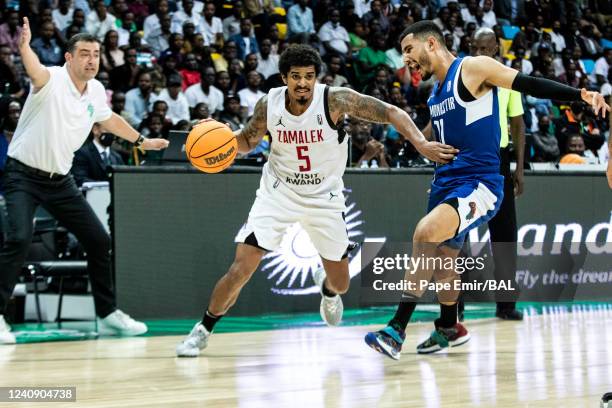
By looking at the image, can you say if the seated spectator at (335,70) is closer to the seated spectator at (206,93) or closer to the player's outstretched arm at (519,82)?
the seated spectator at (206,93)

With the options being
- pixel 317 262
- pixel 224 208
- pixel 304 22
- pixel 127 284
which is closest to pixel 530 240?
pixel 317 262

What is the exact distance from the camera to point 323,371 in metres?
5.30

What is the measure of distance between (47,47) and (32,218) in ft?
19.7

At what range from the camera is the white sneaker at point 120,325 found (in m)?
7.37

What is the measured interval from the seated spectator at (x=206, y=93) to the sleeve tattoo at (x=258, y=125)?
7.09m

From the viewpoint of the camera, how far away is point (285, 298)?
8.70 meters

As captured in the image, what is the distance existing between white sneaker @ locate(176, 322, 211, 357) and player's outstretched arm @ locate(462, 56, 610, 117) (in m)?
2.29

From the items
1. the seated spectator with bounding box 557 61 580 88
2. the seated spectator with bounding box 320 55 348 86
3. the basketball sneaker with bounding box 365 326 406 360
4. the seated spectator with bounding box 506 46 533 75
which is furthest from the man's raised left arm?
the seated spectator with bounding box 557 61 580 88

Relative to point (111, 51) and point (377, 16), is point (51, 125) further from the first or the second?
point (377, 16)

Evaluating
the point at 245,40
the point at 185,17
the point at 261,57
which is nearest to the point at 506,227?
the point at 261,57

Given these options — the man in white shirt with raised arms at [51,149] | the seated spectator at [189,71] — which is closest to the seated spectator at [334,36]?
the seated spectator at [189,71]

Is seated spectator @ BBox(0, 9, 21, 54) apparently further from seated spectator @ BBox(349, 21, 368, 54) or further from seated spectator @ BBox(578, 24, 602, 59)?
seated spectator @ BBox(578, 24, 602, 59)

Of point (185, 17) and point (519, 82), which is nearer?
point (519, 82)

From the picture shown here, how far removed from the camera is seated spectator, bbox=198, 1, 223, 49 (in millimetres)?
14508
